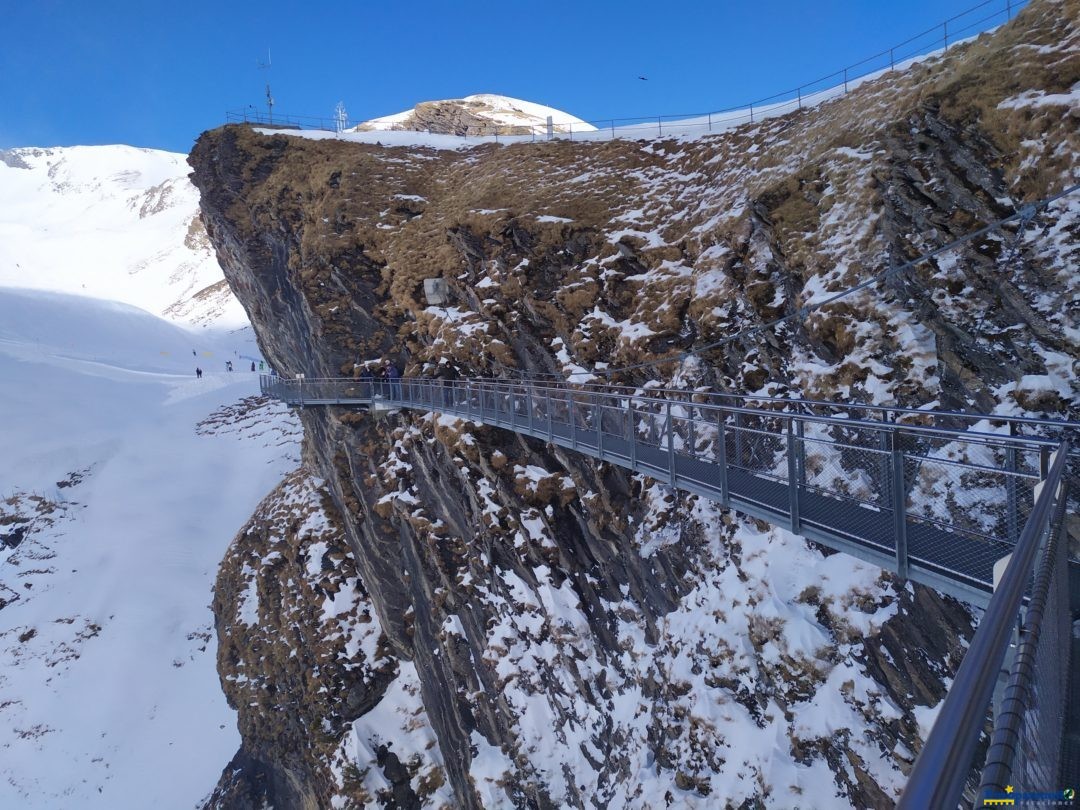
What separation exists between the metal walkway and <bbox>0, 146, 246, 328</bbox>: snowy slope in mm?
74952

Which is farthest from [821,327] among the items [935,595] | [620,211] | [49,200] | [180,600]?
[49,200]

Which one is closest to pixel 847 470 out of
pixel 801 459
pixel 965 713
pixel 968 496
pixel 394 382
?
pixel 801 459

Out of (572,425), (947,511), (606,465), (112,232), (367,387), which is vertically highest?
(112,232)

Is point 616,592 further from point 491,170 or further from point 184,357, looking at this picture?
point 184,357

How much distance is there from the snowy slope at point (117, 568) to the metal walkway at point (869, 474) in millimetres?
22032

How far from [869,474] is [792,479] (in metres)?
0.66

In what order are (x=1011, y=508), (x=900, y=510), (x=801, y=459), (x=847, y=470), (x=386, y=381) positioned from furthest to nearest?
1. (x=386, y=381)
2. (x=801, y=459)
3. (x=847, y=470)
4. (x=900, y=510)
5. (x=1011, y=508)

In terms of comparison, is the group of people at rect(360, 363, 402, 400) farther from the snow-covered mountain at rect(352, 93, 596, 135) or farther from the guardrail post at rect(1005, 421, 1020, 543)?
the snow-covered mountain at rect(352, 93, 596, 135)

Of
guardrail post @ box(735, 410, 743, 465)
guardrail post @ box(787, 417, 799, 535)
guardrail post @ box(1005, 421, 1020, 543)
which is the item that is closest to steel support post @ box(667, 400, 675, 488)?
guardrail post @ box(735, 410, 743, 465)

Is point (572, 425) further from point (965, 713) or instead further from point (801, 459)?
point (965, 713)

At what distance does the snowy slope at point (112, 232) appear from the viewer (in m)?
84.8

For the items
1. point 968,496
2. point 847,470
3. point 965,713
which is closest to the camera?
point 965,713

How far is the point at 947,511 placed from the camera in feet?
14.9

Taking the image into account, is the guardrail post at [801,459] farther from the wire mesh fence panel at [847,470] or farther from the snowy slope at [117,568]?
the snowy slope at [117,568]
